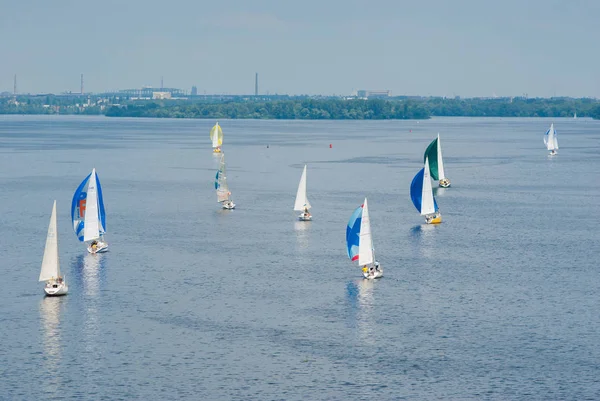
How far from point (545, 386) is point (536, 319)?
9.24 metres

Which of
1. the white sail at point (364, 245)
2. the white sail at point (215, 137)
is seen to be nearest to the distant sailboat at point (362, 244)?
the white sail at point (364, 245)

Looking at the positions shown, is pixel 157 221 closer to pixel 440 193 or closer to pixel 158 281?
pixel 158 281

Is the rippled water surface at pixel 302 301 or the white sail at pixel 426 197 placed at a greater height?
the white sail at pixel 426 197

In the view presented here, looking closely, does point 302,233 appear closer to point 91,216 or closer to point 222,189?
point 91,216

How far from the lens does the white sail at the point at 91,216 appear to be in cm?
6284

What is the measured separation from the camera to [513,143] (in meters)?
194

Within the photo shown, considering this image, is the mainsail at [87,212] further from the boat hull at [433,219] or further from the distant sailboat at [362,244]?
the boat hull at [433,219]

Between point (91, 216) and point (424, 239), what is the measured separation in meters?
21.3

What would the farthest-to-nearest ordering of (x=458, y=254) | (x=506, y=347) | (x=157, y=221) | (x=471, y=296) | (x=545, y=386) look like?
(x=157, y=221), (x=458, y=254), (x=471, y=296), (x=506, y=347), (x=545, y=386)

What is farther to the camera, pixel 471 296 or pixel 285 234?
pixel 285 234

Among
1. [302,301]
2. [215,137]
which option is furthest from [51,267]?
[215,137]

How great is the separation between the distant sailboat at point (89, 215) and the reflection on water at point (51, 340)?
11.9 meters

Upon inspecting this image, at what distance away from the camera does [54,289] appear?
168 feet

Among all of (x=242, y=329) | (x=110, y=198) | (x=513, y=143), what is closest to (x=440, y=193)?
(x=110, y=198)
